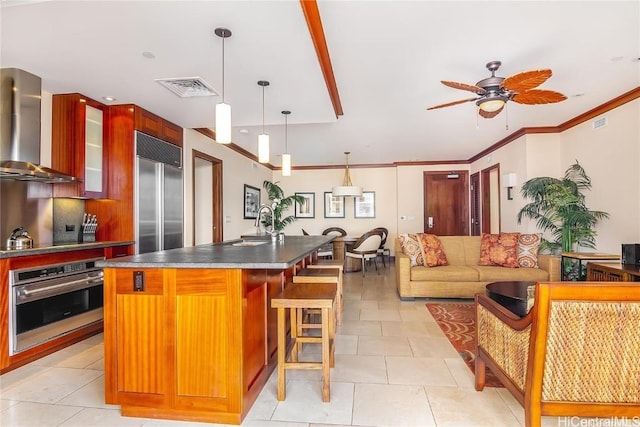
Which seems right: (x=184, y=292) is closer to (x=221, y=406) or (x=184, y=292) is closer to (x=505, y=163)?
(x=221, y=406)

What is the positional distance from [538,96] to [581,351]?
257cm

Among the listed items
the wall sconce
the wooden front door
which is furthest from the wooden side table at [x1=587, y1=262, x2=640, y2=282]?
the wooden front door

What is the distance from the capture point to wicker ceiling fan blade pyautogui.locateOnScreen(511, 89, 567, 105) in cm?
302

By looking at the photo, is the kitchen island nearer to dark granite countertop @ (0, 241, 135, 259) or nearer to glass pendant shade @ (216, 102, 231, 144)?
glass pendant shade @ (216, 102, 231, 144)

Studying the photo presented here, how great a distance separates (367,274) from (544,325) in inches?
207

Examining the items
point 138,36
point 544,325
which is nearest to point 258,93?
point 138,36

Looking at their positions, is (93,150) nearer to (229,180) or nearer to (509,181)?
(229,180)

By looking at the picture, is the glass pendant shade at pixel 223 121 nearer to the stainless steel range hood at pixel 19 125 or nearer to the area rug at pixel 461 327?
the stainless steel range hood at pixel 19 125

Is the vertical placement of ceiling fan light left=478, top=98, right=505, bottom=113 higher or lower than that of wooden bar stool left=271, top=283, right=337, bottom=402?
higher

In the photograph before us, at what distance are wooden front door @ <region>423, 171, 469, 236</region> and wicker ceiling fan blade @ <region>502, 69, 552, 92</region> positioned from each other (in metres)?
5.67

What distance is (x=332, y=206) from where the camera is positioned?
30.0ft

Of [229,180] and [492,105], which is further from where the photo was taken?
[229,180]

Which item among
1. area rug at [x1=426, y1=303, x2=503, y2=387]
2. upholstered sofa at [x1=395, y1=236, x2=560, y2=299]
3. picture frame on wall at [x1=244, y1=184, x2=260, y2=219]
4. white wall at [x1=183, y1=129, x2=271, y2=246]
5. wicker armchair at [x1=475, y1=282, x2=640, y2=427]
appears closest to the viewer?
wicker armchair at [x1=475, y1=282, x2=640, y2=427]

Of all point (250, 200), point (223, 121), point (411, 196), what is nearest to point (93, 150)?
point (223, 121)
